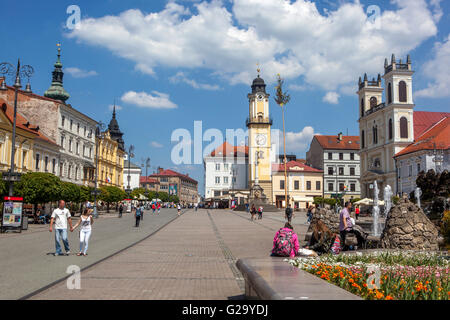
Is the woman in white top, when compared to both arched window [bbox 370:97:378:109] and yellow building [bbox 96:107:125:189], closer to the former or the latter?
yellow building [bbox 96:107:125:189]

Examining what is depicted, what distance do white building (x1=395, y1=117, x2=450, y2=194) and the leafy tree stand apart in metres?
42.9

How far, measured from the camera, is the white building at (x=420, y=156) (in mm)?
53525

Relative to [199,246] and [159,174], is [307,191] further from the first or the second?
[159,174]

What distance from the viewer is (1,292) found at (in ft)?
23.9

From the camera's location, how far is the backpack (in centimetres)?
970

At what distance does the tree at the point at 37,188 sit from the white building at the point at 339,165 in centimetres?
6706

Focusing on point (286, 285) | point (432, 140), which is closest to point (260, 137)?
point (432, 140)

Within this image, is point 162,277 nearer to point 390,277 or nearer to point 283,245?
point 283,245

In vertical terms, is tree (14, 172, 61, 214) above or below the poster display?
above

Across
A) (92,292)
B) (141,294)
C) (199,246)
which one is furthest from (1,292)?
(199,246)

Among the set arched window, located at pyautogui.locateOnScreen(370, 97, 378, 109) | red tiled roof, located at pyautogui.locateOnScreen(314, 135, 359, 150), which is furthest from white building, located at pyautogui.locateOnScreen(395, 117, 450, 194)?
red tiled roof, located at pyautogui.locateOnScreen(314, 135, 359, 150)

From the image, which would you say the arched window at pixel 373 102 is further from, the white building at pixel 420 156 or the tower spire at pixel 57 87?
the tower spire at pixel 57 87
